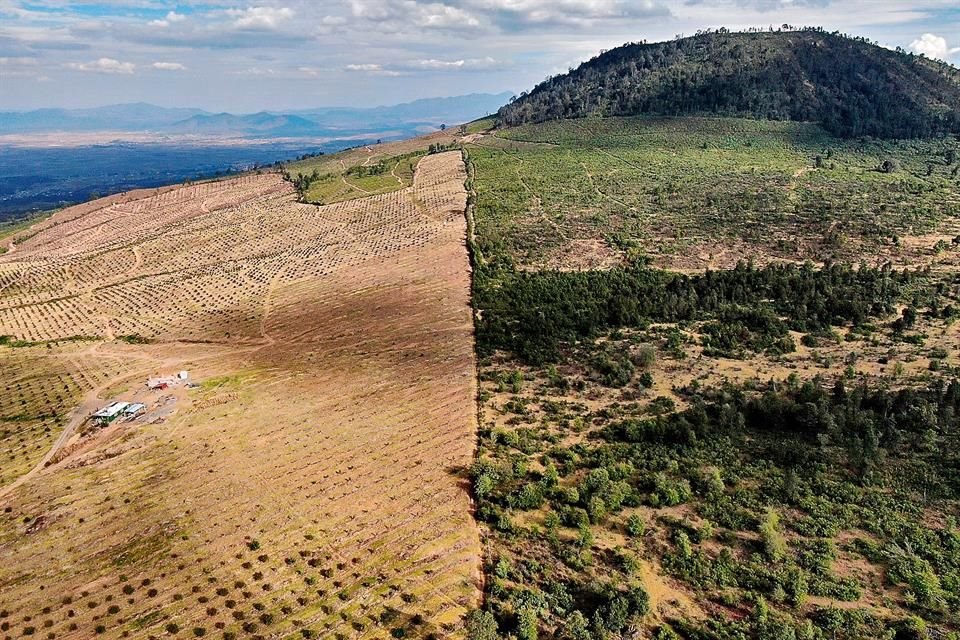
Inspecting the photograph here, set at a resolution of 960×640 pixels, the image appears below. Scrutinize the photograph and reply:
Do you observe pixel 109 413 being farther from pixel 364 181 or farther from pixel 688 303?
pixel 364 181

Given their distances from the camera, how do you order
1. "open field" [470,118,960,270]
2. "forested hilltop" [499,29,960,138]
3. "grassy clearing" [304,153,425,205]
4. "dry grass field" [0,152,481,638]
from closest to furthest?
"dry grass field" [0,152,481,638]
"open field" [470,118,960,270]
"grassy clearing" [304,153,425,205]
"forested hilltop" [499,29,960,138]

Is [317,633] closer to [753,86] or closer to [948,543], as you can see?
[948,543]

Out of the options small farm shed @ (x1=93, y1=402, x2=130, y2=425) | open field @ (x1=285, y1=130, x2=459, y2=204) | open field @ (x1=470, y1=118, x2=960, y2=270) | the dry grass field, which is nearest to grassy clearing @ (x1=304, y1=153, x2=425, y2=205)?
open field @ (x1=285, y1=130, x2=459, y2=204)

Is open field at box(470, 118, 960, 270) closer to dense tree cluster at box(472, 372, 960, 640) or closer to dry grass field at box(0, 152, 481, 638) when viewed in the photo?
dry grass field at box(0, 152, 481, 638)

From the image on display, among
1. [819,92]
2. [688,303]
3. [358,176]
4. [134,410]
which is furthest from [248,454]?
[819,92]

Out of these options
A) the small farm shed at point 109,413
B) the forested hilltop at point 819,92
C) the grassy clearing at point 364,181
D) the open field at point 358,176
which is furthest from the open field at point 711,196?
the small farm shed at point 109,413
